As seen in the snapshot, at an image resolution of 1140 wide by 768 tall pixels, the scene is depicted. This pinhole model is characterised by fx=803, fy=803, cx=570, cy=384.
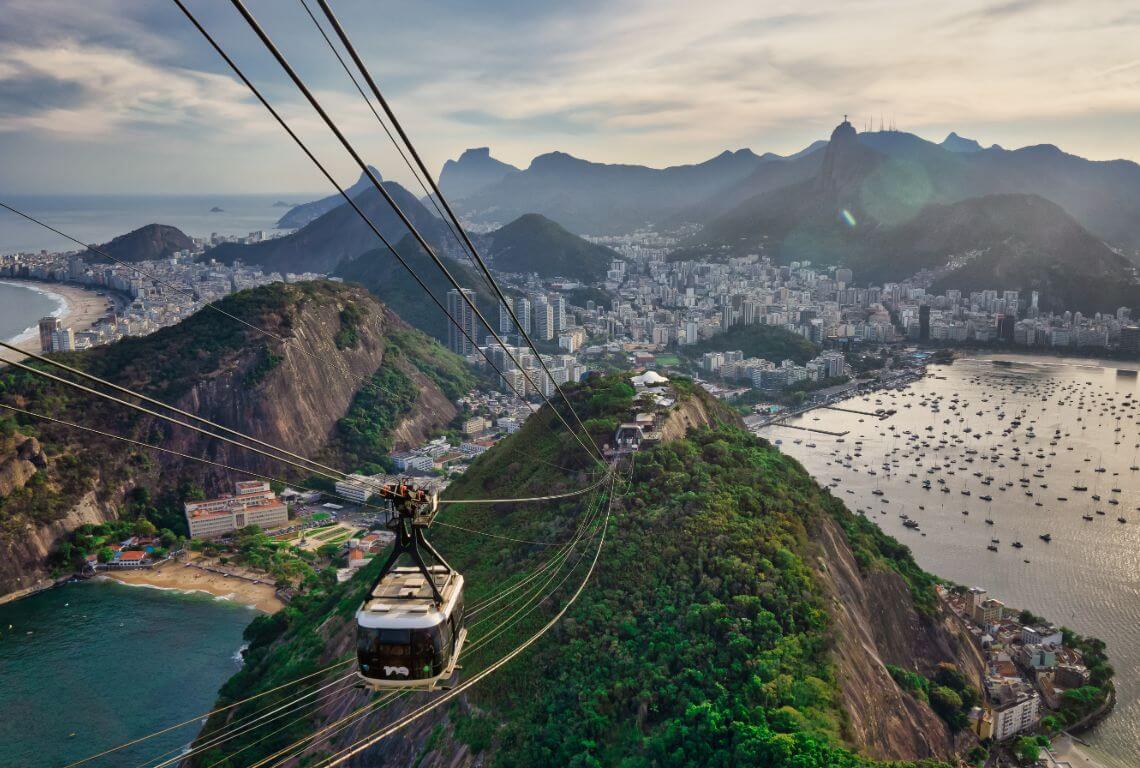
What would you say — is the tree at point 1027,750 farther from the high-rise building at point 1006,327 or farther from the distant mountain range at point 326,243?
the distant mountain range at point 326,243

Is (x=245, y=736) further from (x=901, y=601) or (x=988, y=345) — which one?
(x=988, y=345)

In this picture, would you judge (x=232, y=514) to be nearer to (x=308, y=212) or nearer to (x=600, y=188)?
(x=308, y=212)

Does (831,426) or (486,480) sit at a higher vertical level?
(486,480)

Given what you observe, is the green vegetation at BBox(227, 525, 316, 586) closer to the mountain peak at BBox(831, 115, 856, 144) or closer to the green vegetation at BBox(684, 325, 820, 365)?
the green vegetation at BBox(684, 325, 820, 365)

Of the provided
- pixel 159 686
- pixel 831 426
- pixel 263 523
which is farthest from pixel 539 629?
pixel 831 426

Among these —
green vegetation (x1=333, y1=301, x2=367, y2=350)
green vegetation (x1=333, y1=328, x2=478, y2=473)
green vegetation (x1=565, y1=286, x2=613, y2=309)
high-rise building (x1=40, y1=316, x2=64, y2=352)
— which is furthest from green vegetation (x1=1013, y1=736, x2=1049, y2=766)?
green vegetation (x1=565, y1=286, x2=613, y2=309)

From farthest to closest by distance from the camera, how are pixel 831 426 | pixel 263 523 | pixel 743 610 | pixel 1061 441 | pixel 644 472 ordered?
pixel 831 426 < pixel 1061 441 < pixel 263 523 < pixel 644 472 < pixel 743 610

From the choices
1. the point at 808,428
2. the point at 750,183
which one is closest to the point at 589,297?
the point at 808,428
